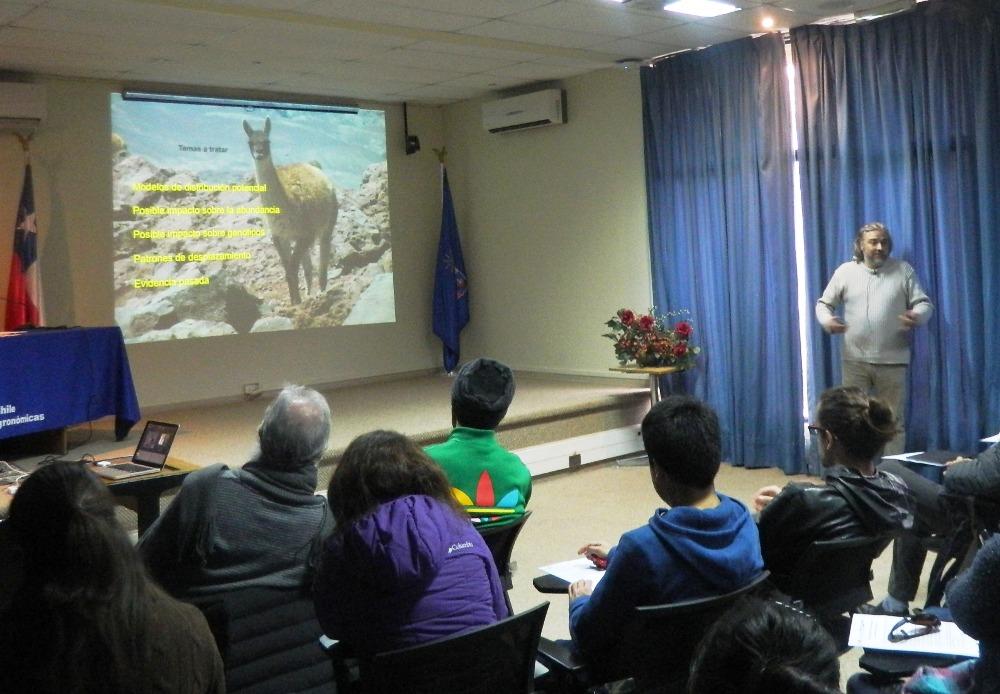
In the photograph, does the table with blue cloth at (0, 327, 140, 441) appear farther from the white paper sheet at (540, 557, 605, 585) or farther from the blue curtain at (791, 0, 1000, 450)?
the blue curtain at (791, 0, 1000, 450)

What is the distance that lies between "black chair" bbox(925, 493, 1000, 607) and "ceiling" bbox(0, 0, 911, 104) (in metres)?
3.10

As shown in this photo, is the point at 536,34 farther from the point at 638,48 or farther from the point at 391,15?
the point at 391,15

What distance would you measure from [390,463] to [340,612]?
31 cm

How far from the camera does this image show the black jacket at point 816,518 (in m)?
2.37

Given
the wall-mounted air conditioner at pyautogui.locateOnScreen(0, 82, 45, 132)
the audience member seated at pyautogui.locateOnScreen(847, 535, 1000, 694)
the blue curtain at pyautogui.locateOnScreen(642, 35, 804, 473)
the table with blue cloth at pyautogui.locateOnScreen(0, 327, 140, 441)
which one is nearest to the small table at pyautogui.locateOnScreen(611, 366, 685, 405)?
the blue curtain at pyautogui.locateOnScreen(642, 35, 804, 473)

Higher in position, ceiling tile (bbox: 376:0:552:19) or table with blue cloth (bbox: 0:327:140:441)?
ceiling tile (bbox: 376:0:552:19)

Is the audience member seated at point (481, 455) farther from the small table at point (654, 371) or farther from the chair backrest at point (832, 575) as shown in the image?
the small table at point (654, 371)

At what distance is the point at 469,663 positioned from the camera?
1846 millimetres

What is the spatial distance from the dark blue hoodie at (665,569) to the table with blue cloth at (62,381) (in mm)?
3906

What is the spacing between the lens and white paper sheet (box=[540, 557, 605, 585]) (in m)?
2.33

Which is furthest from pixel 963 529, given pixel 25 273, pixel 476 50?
pixel 25 273

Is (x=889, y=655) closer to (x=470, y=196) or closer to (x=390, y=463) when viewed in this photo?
(x=390, y=463)

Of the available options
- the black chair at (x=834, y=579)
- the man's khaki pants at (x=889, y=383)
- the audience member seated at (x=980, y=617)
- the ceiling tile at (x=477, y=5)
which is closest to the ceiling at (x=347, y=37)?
the ceiling tile at (x=477, y=5)

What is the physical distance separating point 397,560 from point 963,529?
2.07m
